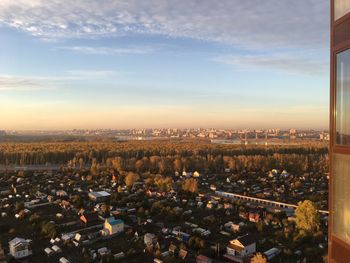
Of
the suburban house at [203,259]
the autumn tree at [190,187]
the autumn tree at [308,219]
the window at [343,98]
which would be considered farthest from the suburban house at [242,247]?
the window at [343,98]

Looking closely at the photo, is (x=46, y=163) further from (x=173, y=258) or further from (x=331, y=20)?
(x=331, y=20)

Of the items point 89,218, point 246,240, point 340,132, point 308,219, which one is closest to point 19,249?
point 89,218

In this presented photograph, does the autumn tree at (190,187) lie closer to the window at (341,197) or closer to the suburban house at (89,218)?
the suburban house at (89,218)

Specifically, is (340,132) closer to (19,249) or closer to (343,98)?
(343,98)

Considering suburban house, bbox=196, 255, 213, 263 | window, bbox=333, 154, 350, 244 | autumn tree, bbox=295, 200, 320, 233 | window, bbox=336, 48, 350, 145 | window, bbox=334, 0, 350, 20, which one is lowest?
suburban house, bbox=196, 255, 213, 263

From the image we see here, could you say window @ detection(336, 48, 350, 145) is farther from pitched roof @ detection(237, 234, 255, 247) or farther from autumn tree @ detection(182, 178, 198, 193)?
autumn tree @ detection(182, 178, 198, 193)

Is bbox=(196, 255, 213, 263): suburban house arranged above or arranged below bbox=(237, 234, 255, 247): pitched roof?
below

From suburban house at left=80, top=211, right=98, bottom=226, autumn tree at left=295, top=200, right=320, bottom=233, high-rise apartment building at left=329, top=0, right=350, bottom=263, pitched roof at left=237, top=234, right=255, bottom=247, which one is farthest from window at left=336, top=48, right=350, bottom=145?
suburban house at left=80, top=211, right=98, bottom=226
